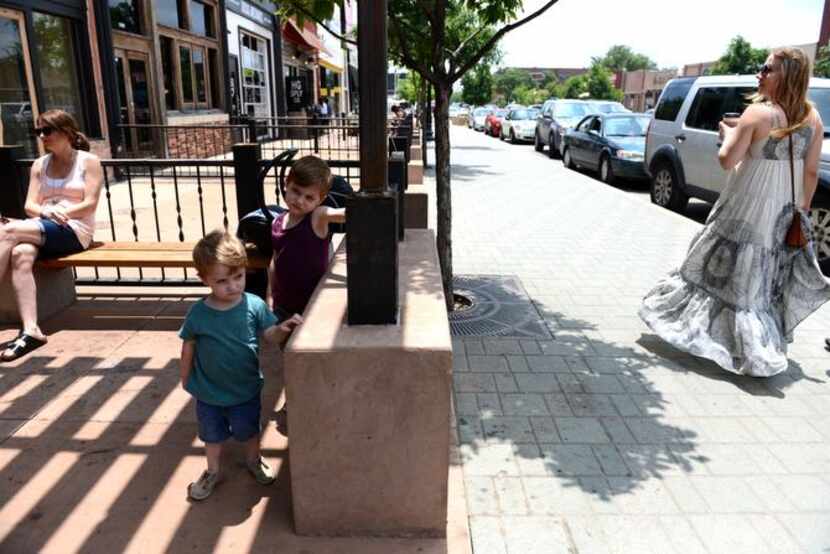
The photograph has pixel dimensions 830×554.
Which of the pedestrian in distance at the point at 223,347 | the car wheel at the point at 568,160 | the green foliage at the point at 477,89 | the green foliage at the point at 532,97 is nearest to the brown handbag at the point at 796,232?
the pedestrian in distance at the point at 223,347

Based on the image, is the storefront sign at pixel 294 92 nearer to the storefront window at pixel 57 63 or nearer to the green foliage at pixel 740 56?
the storefront window at pixel 57 63

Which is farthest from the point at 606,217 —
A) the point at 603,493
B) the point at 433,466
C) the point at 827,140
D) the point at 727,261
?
the point at 433,466

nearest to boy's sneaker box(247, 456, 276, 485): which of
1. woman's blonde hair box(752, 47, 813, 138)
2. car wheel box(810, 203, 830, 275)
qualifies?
woman's blonde hair box(752, 47, 813, 138)

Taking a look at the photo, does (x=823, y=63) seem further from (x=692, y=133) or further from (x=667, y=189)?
(x=692, y=133)

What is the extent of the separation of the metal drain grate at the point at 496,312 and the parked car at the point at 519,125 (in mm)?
20641

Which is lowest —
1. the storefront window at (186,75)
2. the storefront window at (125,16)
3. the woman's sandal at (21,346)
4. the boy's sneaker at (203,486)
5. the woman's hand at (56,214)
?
the boy's sneaker at (203,486)

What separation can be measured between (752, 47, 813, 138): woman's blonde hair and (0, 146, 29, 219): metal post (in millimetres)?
5317

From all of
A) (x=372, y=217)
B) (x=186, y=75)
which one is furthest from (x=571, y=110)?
(x=372, y=217)

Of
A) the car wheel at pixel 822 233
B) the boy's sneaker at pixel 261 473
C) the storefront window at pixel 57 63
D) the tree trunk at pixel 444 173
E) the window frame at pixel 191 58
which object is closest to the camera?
the boy's sneaker at pixel 261 473

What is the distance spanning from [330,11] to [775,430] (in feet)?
12.3

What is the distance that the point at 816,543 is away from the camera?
2.57 meters

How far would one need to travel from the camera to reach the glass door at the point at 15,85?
359 inches

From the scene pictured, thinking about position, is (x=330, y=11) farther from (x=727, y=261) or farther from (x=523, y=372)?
(x=727, y=261)

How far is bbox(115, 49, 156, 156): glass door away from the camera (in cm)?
1224
